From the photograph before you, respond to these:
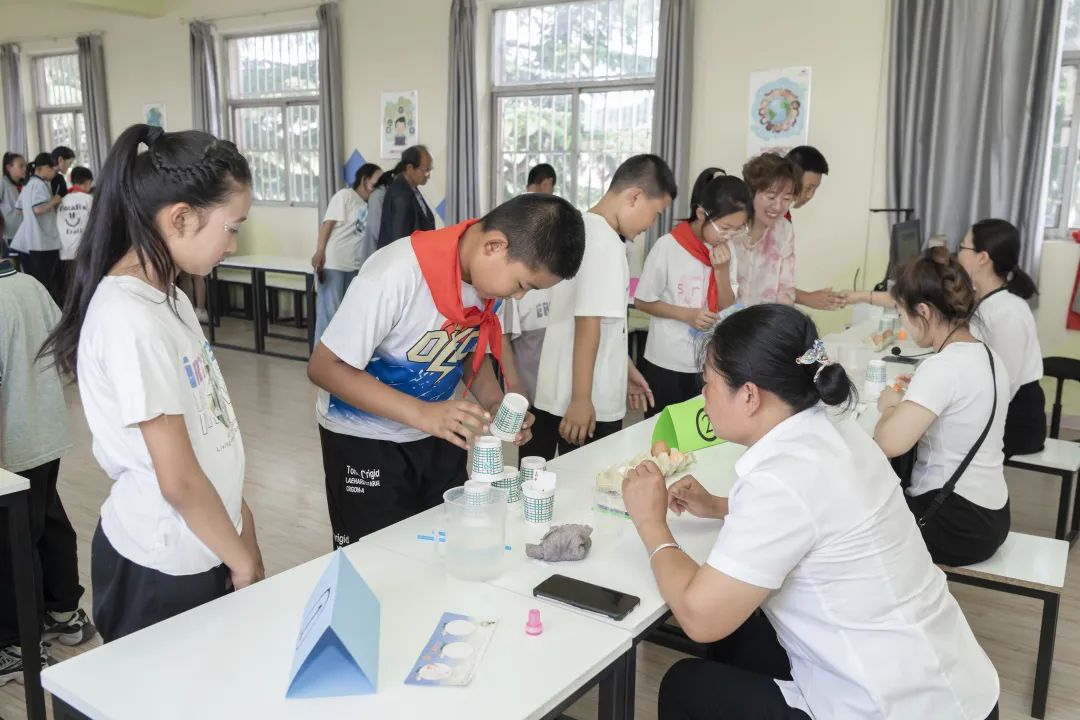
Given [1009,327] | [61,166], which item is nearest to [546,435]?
[1009,327]

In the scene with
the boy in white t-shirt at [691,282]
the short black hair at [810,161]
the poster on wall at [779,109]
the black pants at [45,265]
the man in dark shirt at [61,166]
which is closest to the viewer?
the boy in white t-shirt at [691,282]

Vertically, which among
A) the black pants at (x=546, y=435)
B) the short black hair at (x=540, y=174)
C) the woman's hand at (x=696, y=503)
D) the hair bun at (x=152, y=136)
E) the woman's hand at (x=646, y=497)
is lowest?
the black pants at (x=546, y=435)

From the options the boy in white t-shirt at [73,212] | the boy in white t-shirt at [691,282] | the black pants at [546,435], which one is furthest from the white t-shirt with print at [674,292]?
the boy in white t-shirt at [73,212]

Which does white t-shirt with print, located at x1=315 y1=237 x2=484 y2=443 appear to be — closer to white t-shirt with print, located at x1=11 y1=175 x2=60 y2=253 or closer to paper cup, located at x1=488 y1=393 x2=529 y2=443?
paper cup, located at x1=488 y1=393 x2=529 y2=443

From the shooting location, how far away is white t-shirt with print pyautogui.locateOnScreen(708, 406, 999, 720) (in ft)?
4.24

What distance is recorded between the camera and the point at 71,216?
696cm

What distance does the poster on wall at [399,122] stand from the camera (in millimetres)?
7551

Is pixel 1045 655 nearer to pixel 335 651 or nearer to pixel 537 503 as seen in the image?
pixel 537 503

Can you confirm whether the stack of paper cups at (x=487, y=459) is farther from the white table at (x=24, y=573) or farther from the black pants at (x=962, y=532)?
the black pants at (x=962, y=532)

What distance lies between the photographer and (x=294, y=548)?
3.29 meters

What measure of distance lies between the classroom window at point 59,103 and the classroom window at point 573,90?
18.8 ft

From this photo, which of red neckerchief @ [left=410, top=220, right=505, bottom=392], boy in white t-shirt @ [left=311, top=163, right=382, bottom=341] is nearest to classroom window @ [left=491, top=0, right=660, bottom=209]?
boy in white t-shirt @ [left=311, top=163, right=382, bottom=341]

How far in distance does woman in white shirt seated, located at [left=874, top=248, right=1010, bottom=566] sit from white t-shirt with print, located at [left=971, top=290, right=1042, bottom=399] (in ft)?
2.87

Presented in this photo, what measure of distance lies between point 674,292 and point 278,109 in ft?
22.0
